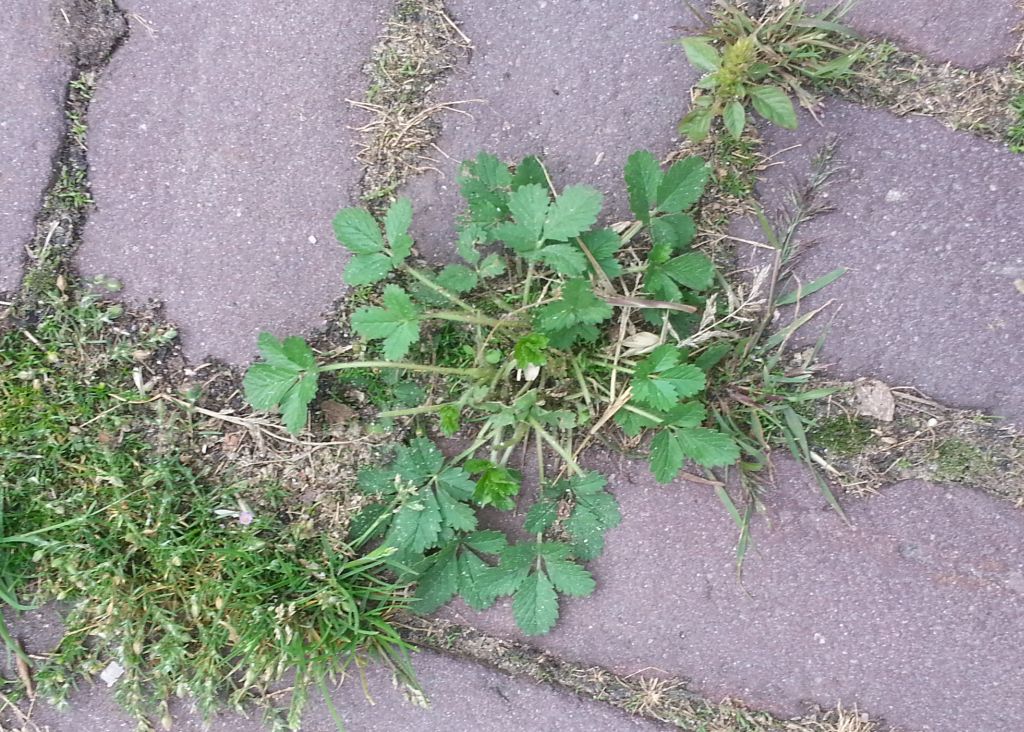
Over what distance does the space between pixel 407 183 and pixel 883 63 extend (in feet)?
4.21

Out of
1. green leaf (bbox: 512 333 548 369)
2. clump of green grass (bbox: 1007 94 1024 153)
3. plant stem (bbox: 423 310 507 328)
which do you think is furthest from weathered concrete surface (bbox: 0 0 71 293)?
clump of green grass (bbox: 1007 94 1024 153)

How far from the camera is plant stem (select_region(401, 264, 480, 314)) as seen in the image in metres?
1.85

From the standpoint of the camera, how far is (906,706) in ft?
6.36

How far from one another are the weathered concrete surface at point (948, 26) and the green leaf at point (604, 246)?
33.5 inches

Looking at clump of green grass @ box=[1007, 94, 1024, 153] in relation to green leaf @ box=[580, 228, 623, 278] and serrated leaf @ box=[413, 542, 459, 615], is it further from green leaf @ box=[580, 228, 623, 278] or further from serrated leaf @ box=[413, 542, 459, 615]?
serrated leaf @ box=[413, 542, 459, 615]

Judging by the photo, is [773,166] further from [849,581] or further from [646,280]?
[849,581]

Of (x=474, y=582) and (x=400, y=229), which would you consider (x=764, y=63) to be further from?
(x=474, y=582)

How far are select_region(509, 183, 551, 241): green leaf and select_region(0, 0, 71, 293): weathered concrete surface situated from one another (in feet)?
4.24

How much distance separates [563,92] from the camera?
78.1 inches

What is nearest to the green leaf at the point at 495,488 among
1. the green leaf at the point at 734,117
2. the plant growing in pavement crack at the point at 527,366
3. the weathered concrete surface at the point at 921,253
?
the plant growing in pavement crack at the point at 527,366

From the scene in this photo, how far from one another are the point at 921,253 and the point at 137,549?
2232mm

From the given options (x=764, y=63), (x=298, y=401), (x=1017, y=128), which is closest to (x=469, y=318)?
(x=298, y=401)

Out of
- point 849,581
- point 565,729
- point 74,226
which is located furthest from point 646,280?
point 74,226

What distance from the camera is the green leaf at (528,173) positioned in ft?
6.00
